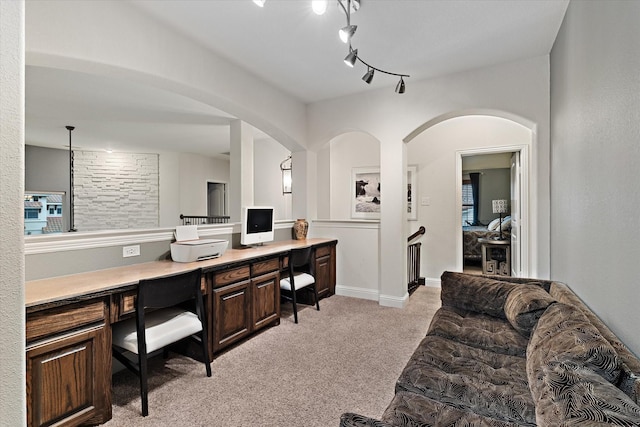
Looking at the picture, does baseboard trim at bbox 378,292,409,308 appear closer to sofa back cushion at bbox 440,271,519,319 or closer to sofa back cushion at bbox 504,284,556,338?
sofa back cushion at bbox 440,271,519,319

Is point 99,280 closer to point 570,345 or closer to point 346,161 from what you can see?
point 570,345

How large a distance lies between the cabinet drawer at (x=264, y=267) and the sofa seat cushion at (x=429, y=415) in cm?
192

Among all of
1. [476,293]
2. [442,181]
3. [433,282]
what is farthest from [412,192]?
[476,293]

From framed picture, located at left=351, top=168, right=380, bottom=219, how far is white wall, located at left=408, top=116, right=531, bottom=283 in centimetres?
67

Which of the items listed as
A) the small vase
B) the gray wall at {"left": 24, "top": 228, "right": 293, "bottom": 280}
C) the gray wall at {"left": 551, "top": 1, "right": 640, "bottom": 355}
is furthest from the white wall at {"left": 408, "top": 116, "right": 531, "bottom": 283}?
the gray wall at {"left": 24, "top": 228, "right": 293, "bottom": 280}

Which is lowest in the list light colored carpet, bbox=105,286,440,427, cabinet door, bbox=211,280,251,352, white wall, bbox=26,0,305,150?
light colored carpet, bbox=105,286,440,427

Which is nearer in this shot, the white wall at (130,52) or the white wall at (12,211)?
the white wall at (12,211)

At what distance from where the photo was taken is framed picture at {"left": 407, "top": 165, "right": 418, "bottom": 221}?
5.12 meters

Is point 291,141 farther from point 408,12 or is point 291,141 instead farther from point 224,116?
point 408,12

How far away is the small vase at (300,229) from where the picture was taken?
14.6 ft

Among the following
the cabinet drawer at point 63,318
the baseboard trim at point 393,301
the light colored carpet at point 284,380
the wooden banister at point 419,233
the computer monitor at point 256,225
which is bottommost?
the light colored carpet at point 284,380

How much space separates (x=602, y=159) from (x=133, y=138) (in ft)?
22.5

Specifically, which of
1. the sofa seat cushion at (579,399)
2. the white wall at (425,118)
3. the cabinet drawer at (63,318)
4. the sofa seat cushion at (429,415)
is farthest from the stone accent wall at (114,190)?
the sofa seat cushion at (579,399)

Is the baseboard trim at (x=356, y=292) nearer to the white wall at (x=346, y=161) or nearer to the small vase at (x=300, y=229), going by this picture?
the small vase at (x=300, y=229)
